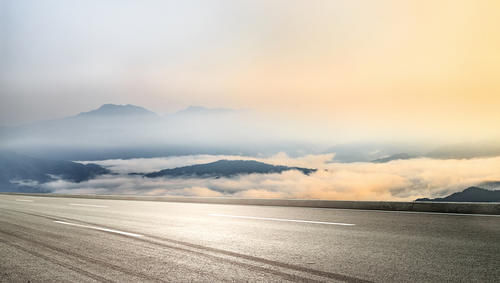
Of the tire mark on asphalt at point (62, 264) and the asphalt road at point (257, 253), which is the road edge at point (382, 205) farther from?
the tire mark on asphalt at point (62, 264)

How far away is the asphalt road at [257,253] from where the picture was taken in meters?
4.48

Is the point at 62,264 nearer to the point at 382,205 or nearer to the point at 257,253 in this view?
the point at 257,253

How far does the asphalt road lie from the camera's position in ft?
14.7

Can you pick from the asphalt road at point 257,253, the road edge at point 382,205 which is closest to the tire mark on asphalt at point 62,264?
the asphalt road at point 257,253

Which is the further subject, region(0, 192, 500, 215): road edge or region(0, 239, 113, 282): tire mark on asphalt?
region(0, 192, 500, 215): road edge

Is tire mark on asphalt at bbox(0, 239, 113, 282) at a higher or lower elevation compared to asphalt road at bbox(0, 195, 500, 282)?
lower

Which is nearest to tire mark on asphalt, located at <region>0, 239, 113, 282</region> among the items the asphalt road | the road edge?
the asphalt road

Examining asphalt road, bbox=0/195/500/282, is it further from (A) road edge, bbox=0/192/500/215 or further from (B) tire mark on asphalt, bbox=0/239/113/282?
(A) road edge, bbox=0/192/500/215

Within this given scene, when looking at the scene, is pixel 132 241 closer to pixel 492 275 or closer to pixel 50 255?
pixel 50 255

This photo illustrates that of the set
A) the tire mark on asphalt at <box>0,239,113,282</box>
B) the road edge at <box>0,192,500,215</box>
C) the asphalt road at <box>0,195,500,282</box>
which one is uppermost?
the road edge at <box>0,192,500,215</box>

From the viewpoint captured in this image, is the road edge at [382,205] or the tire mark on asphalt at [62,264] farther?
the road edge at [382,205]

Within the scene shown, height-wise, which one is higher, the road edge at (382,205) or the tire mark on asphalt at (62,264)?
the road edge at (382,205)

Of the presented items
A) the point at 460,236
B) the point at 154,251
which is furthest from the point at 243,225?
the point at 460,236

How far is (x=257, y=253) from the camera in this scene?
571cm
